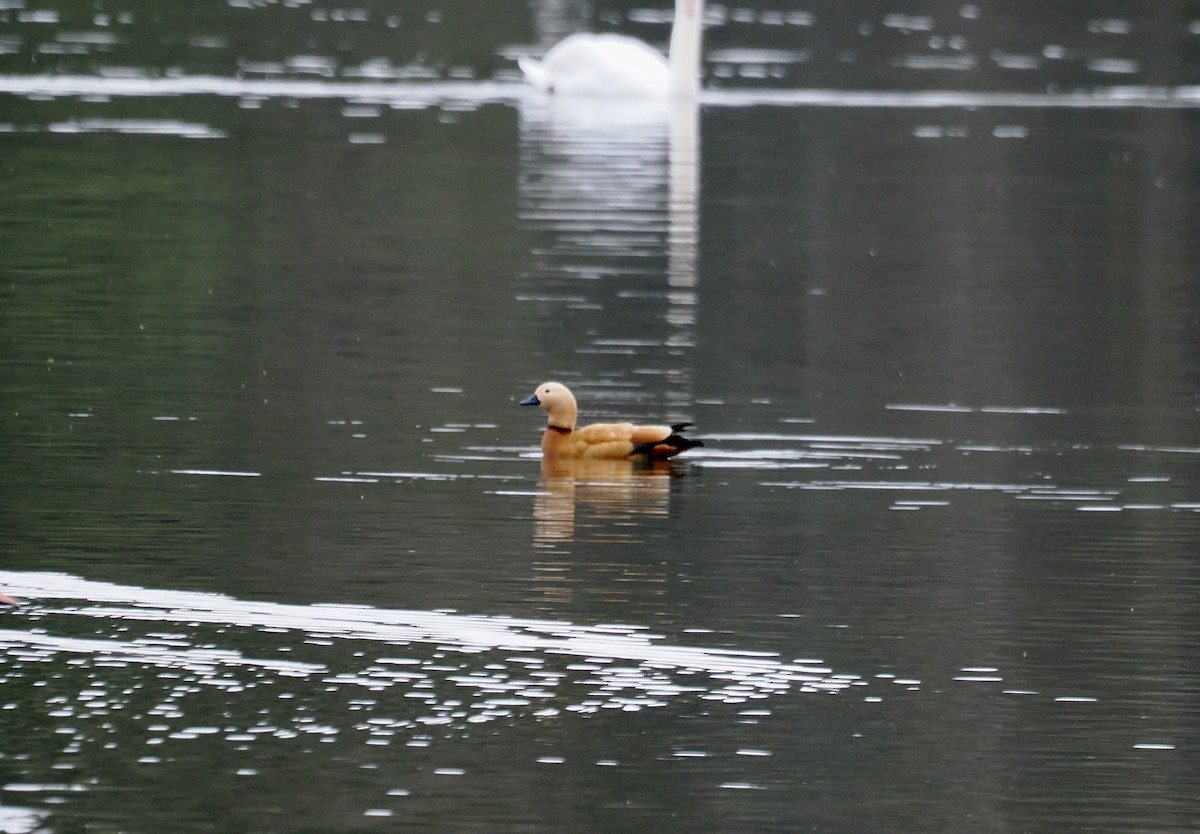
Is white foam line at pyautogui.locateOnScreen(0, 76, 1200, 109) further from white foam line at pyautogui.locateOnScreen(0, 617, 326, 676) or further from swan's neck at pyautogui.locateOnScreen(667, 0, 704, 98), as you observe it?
white foam line at pyautogui.locateOnScreen(0, 617, 326, 676)

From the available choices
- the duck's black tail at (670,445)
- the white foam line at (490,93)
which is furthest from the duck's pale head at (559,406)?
the white foam line at (490,93)

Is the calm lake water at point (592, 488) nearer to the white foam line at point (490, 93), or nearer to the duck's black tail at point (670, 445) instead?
the duck's black tail at point (670, 445)

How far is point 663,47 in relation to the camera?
42969mm

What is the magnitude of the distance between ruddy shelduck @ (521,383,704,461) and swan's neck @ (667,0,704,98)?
20342mm

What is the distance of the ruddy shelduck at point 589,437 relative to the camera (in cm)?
1319

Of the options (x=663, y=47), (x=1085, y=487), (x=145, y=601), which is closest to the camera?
(x=145, y=601)

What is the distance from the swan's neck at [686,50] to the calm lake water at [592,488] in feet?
13.9

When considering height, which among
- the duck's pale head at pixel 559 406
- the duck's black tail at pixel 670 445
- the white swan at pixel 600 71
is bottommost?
the duck's black tail at pixel 670 445

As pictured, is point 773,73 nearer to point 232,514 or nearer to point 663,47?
point 663,47

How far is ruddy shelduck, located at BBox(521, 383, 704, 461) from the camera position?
13.2 m

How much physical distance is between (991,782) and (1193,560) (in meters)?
3.33

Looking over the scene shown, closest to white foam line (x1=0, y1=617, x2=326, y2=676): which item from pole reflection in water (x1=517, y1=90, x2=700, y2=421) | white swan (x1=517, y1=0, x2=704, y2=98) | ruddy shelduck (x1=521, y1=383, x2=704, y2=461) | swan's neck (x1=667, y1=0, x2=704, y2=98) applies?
ruddy shelduck (x1=521, y1=383, x2=704, y2=461)

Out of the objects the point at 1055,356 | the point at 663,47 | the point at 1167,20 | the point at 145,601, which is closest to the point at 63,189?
the point at 1055,356

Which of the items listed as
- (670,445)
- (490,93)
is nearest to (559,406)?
(670,445)
